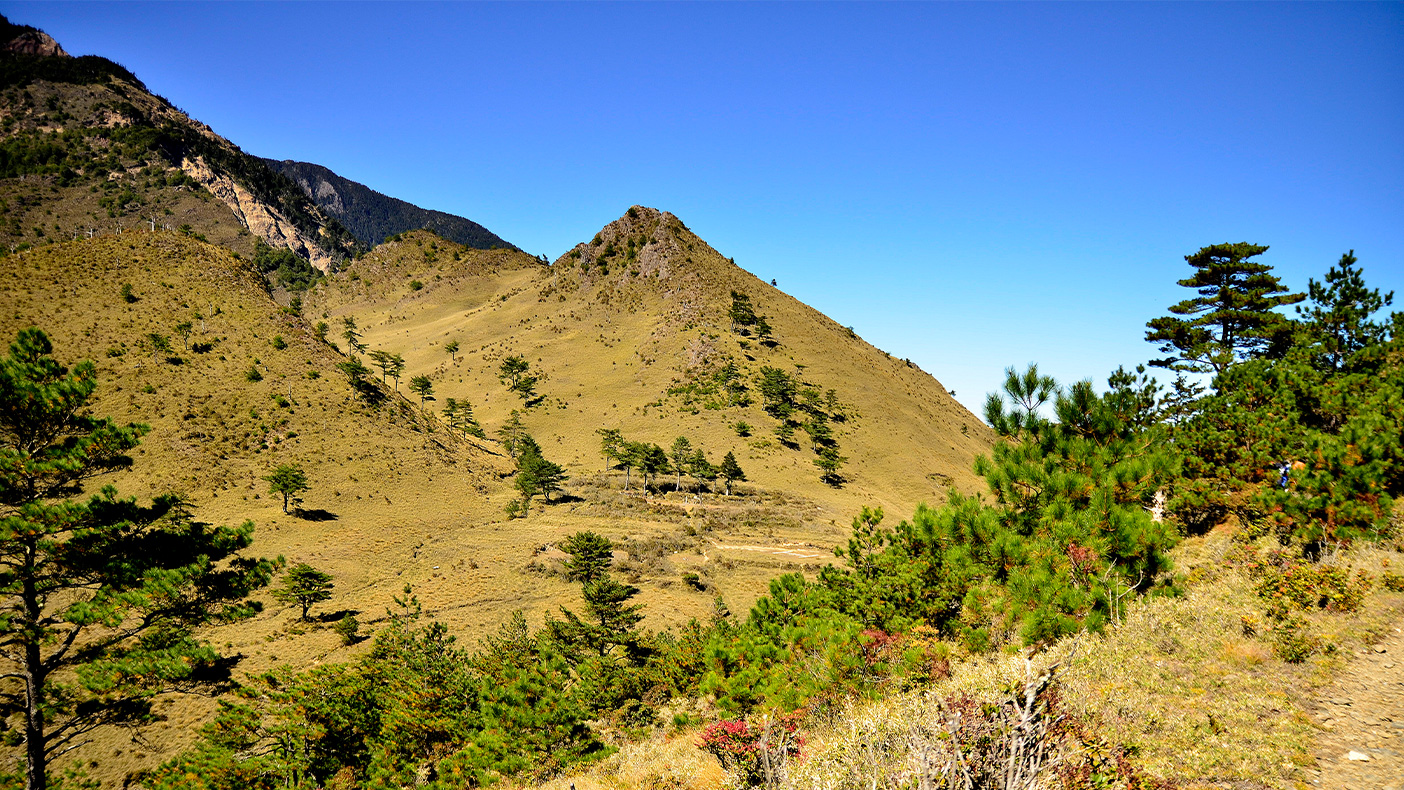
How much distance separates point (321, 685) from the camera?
1766 cm

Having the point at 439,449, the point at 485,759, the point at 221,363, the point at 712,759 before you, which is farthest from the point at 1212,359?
the point at 221,363

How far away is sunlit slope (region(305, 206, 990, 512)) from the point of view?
7112cm

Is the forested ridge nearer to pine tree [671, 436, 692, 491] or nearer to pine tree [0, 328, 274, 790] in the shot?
pine tree [0, 328, 274, 790]

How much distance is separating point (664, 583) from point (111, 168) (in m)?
191

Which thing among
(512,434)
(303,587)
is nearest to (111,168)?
(512,434)

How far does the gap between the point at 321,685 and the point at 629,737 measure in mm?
11242

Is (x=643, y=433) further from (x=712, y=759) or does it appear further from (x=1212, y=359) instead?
(x=712, y=759)

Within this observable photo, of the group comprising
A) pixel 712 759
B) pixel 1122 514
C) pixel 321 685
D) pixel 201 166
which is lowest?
pixel 321 685

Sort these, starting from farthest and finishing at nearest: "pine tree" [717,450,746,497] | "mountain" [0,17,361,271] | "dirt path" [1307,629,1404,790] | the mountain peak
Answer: the mountain peak
"mountain" [0,17,361,271]
"pine tree" [717,450,746,497]
"dirt path" [1307,629,1404,790]

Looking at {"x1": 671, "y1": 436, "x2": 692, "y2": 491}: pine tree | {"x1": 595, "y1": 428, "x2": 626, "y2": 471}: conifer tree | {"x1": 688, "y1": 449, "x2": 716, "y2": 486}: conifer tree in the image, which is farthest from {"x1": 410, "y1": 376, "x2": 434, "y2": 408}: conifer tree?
{"x1": 688, "y1": 449, "x2": 716, "y2": 486}: conifer tree

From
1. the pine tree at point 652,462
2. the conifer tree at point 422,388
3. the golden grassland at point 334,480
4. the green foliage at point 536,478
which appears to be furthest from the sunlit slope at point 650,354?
the green foliage at point 536,478

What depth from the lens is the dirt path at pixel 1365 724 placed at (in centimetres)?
500

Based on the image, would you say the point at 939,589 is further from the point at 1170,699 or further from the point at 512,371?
the point at 512,371

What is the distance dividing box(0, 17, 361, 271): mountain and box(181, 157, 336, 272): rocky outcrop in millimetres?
349
